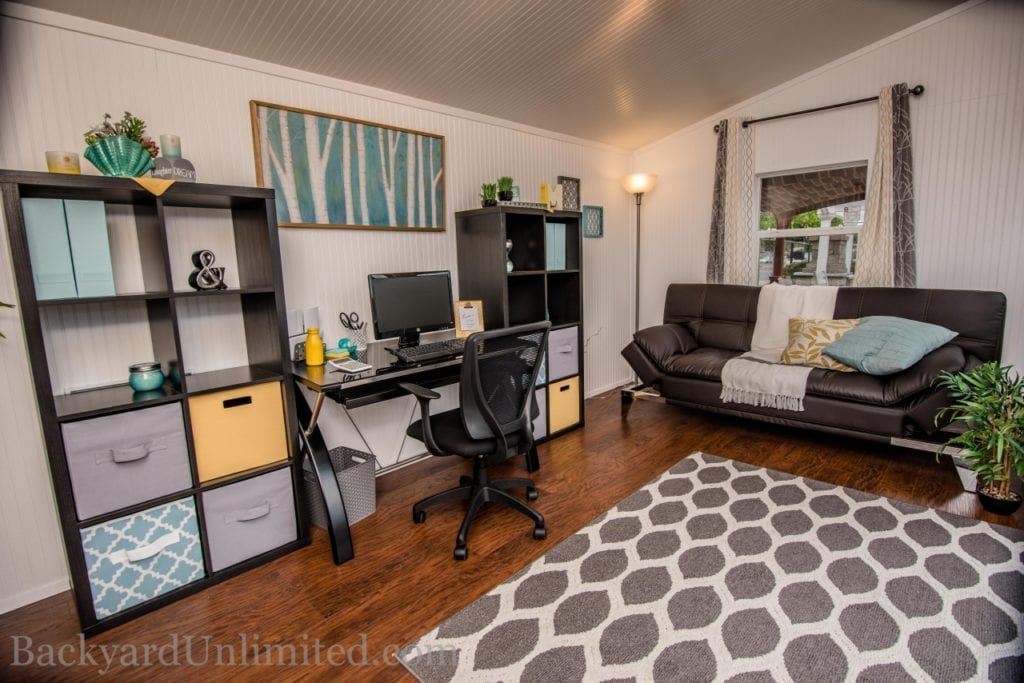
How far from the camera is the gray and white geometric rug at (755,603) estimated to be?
1.56m

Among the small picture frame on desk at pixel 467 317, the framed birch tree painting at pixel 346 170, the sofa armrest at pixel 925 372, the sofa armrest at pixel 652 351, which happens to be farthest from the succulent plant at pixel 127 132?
the sofa armrest at pixel 925 372

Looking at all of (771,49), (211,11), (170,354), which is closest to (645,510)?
(170,354)

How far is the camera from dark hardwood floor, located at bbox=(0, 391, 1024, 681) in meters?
1.65

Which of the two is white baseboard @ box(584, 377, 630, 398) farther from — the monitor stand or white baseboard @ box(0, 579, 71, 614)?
white baseboard @ box(0, 579, 71, 614)

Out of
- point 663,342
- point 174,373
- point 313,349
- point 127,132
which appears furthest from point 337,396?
point 663,342

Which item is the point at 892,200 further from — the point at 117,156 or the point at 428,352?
the point at 117,156

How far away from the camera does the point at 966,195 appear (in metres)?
3.31

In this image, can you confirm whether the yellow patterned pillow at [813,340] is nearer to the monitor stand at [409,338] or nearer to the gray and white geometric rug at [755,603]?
the gray and white geometric rug at [755,603]

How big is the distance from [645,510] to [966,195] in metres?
2.99

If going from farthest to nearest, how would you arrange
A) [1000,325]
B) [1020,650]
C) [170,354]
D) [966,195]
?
1. [966,195]
2. [1000,325]
3. [170,354]
4. [1020,650]

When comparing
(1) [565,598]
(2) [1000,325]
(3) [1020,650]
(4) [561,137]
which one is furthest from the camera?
(4) [561,137]

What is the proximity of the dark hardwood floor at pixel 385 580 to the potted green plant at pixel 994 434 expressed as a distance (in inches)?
4.0

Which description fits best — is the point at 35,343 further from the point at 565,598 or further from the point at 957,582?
the point at 957,582

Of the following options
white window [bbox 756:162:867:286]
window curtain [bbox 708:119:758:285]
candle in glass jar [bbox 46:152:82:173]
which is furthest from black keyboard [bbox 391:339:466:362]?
white window [bbox 756:162:867:286]
